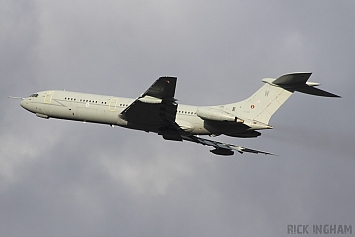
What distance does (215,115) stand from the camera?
4419cm

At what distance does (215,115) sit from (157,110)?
15.6 feet

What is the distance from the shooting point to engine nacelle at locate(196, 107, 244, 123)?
44.0 metres

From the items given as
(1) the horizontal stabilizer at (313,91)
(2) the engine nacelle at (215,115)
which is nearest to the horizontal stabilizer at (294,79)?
(1) the horizontal stabilizer at (313,91)

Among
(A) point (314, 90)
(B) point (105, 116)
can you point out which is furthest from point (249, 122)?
(B) point (105, 116)

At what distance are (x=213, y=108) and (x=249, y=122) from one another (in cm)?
321

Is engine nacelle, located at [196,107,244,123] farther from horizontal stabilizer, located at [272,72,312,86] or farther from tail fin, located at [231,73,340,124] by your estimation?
horizontal stabilizer, located at [272,72,312,86]

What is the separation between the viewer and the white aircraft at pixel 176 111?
145 ft

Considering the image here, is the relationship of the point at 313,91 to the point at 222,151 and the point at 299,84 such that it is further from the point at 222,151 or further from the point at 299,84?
the point at 222,151

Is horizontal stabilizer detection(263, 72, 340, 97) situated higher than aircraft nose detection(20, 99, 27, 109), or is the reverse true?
→ horizontal stabilizer detection(263, 72, 340, 97)

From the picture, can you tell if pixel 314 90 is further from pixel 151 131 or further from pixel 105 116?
pixel 105 116

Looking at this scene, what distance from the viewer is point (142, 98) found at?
146 ft

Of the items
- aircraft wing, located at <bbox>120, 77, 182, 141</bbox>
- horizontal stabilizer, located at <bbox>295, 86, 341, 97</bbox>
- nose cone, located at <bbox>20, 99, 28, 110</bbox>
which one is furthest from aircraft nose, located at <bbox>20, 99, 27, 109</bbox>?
horizontal stabilizer, located at <bbox>295, 86, 341, 97</bbox>

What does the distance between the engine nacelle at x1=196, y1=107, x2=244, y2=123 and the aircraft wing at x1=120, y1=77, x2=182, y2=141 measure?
2191 millimetres

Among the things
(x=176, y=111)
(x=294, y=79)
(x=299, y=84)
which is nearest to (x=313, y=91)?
(x=299, y=84)
